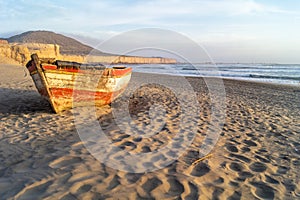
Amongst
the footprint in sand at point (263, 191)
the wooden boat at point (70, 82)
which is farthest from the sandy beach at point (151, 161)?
the wooden boat at point (70, 82)

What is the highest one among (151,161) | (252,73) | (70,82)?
(70,82)

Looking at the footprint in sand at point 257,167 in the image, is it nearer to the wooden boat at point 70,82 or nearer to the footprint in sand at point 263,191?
the footprint in sand at point 263,191

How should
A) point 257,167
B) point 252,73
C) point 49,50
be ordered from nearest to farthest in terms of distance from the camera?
point 257,167 → point 252,73 → point 49,50

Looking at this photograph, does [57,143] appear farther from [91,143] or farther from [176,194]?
[176,194]

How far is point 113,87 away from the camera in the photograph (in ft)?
23.1

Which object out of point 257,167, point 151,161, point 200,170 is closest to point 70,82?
point 151,161

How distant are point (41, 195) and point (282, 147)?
13.0ft

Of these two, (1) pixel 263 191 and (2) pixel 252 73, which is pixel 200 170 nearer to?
(1) pixel 263 191

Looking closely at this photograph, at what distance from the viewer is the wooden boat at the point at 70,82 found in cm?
561

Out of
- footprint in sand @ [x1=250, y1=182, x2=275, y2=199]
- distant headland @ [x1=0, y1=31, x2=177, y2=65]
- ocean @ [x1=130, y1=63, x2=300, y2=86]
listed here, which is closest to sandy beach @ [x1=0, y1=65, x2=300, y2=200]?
footprint in sand @ [x1=250, y1=182, x2=275, y2=199]

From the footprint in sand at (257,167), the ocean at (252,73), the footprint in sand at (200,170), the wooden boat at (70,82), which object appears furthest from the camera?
the ocean at (252,73)

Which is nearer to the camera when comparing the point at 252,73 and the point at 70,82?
the point at 70,82

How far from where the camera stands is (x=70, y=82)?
5.86 m

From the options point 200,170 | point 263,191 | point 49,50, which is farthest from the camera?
point 49,50
